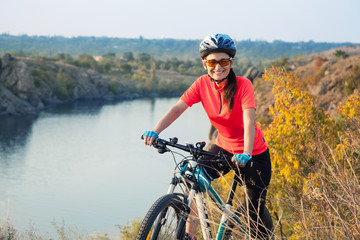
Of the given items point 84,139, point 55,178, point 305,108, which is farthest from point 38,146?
point 305,108

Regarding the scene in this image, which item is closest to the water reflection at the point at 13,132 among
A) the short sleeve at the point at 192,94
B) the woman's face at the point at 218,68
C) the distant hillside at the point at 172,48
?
the short sleeve at the point at 192,94

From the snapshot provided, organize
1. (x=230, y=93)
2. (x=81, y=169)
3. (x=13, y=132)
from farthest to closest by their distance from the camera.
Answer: (x=13, y=132)
(x=81, y=169)
(x=230, y=93)

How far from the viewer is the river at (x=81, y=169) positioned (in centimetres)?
2059

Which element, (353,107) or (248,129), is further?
(353,107)

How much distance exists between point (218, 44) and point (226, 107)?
47 centimetres

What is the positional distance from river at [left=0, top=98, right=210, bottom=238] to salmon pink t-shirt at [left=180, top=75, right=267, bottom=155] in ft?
23.2

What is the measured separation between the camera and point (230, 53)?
3230 millimetres

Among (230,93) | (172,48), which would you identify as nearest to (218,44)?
(230,93)

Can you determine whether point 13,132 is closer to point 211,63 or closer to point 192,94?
point 192,94

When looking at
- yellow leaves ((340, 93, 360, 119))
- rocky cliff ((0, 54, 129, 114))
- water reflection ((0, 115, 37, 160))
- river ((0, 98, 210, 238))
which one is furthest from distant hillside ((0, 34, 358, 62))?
yellow leaves ((340, 93, 360, 119))

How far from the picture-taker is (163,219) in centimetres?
276

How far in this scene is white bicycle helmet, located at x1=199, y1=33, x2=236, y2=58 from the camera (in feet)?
10.4

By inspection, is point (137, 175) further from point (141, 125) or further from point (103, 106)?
point (103, 106)

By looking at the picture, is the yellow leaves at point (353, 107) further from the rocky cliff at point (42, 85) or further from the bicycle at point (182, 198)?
the rocky cliff at point (42, 85)
